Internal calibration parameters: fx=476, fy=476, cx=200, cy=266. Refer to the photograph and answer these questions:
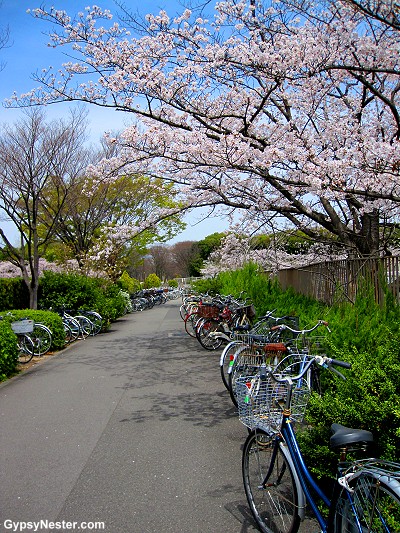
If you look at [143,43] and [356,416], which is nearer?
[356,416]

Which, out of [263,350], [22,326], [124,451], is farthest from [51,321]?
[263,350]

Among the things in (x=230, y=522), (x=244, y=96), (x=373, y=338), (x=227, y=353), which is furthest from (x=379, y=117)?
(x=230, y=522)

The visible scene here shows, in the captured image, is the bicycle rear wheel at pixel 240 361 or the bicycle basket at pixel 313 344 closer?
the bicycle basket at pixel 313 344

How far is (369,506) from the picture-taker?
85.9 inches

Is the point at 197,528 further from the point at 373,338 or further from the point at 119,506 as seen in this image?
the point at 373,338

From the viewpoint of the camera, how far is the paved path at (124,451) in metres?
3.37

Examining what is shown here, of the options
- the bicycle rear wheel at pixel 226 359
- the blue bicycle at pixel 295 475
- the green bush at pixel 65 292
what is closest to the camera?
the blue bicycle at pixel 295 475

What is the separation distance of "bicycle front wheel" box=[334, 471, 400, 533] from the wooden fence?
355 cm

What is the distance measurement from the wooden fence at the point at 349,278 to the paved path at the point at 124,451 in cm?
240

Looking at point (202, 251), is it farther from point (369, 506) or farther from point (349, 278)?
point (369, 506)

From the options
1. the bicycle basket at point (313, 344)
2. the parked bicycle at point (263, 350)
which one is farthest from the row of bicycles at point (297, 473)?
the parked bicycle at point (263, 350)

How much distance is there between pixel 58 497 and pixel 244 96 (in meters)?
7.12

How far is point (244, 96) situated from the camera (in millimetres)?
8539

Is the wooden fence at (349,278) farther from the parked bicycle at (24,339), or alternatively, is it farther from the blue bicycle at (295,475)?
the parked bicycle at (24,339)
